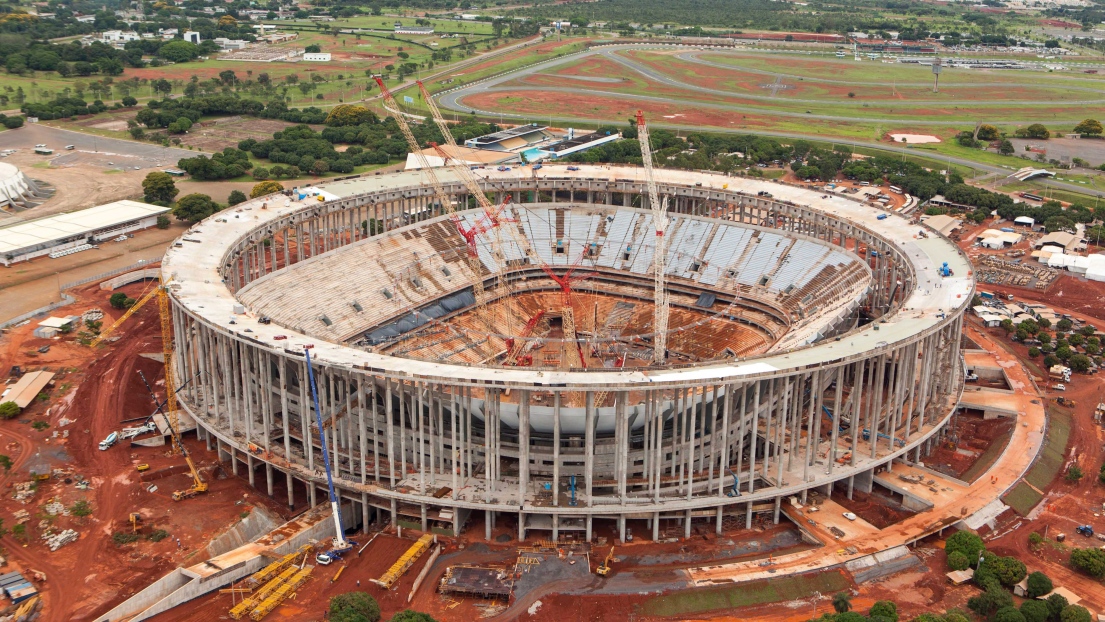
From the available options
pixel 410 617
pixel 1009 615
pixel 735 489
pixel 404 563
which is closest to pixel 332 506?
pixel 404 563

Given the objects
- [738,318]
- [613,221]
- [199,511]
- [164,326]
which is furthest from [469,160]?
[199,511]

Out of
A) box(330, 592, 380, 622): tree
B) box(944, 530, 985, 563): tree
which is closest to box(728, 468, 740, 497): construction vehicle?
box(944, 530, 985, 563): tree

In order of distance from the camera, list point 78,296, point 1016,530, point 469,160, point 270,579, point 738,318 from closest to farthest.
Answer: point 270,579, point 1016,530, point 738,318, point 78,296, point 469,160

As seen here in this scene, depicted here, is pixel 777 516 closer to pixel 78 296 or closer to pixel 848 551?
pixel 848 551

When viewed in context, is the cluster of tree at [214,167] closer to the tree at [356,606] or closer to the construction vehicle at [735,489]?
the tree at [356,606]

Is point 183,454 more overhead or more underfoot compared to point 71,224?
more underfoot

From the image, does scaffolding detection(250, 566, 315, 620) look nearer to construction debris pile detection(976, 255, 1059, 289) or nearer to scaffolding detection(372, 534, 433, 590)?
scaffolding detection(372, 534, 433, 590)

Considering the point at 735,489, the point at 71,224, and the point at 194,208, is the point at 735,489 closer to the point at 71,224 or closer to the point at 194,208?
the point at 194,208
